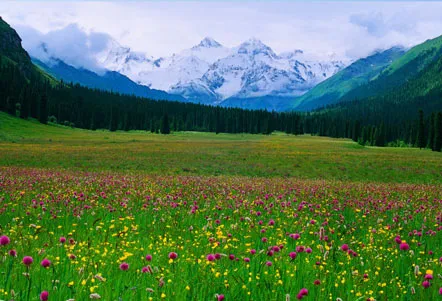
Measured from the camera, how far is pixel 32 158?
40344mm

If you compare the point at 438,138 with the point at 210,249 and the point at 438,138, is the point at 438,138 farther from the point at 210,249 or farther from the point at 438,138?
the point at 210,249

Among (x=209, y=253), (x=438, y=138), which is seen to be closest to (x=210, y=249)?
(x=209, y=253)

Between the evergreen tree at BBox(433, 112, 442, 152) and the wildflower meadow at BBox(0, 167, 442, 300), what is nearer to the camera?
the wildflower meadow at BBox(0, 167, 442, 300)

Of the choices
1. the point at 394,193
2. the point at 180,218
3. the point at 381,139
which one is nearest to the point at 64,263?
the point at 180,218

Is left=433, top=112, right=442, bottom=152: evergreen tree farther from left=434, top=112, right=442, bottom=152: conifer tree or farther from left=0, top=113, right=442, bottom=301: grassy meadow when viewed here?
left=0, top=113, right=442, bottom=301: grassy meadow

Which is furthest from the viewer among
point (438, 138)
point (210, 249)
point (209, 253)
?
point (438, 138)

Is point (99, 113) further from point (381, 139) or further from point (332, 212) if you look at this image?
point (332, 212)

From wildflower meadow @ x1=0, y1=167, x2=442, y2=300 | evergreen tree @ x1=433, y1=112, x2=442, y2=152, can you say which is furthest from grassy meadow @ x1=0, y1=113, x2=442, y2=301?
evergreen tree @ x1=433, y1=112, x2=442, y2=152

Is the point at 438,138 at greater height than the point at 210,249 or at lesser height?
greater

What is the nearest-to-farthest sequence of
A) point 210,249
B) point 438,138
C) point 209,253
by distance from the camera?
1. point 209,253
2. point 210,249
3. point 438,138

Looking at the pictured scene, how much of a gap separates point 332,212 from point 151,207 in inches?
203

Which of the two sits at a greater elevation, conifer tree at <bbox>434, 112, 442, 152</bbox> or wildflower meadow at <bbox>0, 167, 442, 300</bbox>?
conifer tree at <bbox>434, 112, 442, 152</bbox>

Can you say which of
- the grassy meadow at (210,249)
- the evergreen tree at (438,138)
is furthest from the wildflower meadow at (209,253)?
the evergreen tree at (438,138)

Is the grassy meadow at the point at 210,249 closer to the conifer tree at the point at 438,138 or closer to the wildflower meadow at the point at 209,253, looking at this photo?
the wildflower meadow at the point at 209,253
